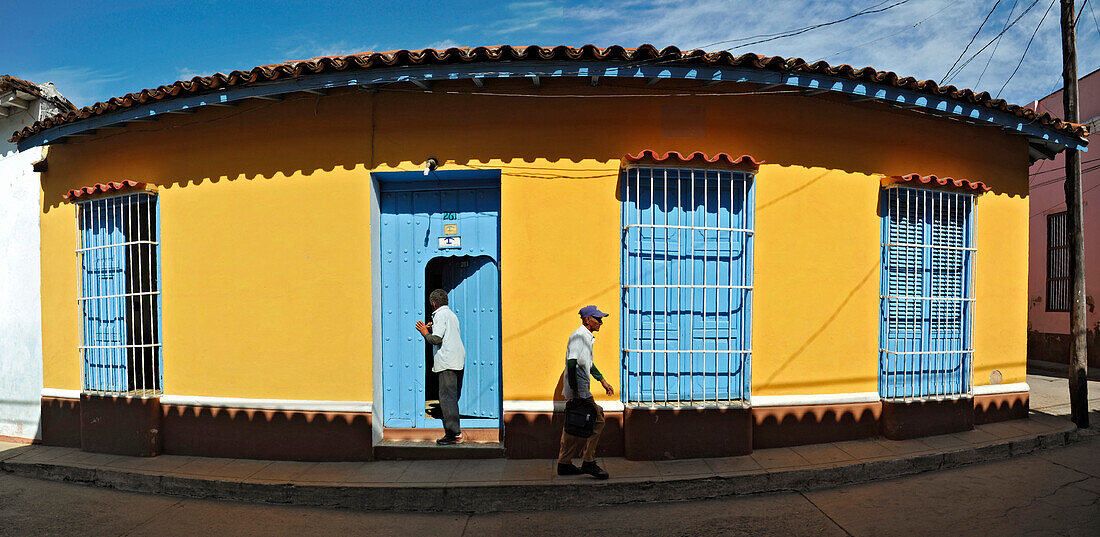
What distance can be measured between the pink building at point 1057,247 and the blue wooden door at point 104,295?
48.0 ft

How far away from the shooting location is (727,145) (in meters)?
5.32

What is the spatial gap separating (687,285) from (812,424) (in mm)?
1824

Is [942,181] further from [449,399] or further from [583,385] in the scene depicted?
[449,399]

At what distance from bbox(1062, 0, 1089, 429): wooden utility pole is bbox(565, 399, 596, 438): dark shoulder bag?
5612 mm

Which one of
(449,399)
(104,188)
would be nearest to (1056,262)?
(449,399)

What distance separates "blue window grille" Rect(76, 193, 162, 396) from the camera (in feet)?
19.0

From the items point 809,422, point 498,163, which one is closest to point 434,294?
point 498,163

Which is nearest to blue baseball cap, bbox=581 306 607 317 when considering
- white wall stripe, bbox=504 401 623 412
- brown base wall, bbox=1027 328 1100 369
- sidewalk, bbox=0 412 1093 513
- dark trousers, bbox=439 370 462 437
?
white wall stripe, bbox=504 401 623 412

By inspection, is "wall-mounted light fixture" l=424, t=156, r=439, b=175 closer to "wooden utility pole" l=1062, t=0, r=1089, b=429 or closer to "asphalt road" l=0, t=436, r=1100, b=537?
"asphalt road" l=0, t=436, r=1100, b=537

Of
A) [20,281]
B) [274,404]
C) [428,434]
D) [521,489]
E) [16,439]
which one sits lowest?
[16,439]

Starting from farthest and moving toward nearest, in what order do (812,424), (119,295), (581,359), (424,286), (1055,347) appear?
1. (1055,347)
2. (119,295)
3. (424,286)
4. (812,424)
5. (581,359)

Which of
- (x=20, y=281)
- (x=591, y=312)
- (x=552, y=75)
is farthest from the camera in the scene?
(x=20, y=281)

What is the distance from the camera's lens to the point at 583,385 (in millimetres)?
4508

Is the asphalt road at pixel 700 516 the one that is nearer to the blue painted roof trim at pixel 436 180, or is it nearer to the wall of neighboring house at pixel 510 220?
the wall of neighboring house at pixel 510 220
